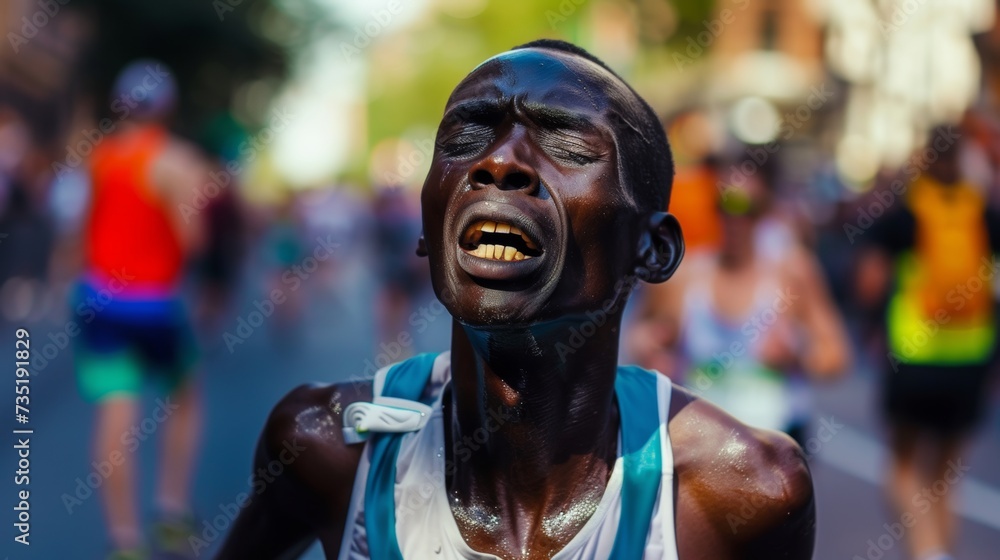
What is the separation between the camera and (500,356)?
1.90 m

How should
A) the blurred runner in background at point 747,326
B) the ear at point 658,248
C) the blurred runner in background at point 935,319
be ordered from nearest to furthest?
the ear at point 658,248 → the blurred runner in background at point 747,326 → the blurred runner in background at point 935,319

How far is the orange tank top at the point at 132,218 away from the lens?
6.16 m

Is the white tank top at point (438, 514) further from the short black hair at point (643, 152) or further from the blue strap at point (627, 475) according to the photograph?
the short black hair at point (643, 152)

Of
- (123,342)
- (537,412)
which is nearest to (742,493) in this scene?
(537,412)

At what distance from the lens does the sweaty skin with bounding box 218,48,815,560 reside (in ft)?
5.92

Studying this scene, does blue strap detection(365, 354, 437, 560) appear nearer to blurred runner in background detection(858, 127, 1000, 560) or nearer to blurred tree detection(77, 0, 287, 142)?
blurred runner in background detection(858, 127, 1000, 560)

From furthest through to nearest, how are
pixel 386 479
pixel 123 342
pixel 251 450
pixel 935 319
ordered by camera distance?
pixel 251 450 → pixel 123 342 → pixel 935 319 → pixel 386 479

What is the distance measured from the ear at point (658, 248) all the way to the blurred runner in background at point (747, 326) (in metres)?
3.24

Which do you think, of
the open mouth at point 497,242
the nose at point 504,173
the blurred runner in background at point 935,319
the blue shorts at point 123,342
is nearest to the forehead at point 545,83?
the nose at point 504,173

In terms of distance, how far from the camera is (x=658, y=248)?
2.06 meters

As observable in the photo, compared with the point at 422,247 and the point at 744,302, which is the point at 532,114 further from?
the point at 744,302

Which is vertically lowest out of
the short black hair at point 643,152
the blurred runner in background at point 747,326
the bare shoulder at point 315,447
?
the blurred runner in background at point 747,326

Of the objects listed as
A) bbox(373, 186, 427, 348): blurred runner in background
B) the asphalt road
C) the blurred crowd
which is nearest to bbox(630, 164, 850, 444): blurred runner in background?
the blurred crowd

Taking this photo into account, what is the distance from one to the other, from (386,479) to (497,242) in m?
0.49
